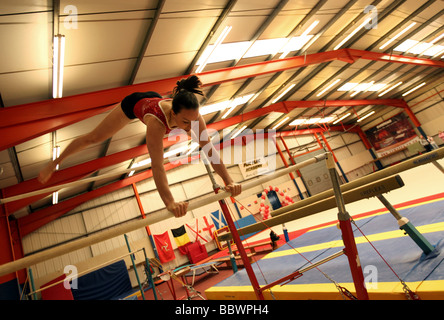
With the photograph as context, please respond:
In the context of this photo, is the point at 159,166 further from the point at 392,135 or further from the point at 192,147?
the point at 392,135

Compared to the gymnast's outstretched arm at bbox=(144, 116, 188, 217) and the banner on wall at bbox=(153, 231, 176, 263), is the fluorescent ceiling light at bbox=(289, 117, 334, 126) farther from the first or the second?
the gymnast's outstretched arm at bbox=(144, 116, 188, 217)

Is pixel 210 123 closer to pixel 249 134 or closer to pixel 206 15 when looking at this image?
pixel 249 134

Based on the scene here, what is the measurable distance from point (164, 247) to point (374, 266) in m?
10.0

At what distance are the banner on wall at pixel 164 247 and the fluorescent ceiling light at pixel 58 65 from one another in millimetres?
7858

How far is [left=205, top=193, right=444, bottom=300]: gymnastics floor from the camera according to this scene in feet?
6.57

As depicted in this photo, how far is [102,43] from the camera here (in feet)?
15.1

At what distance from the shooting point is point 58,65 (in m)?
4.39

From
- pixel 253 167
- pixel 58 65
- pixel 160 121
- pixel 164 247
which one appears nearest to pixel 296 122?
pixel 253 167

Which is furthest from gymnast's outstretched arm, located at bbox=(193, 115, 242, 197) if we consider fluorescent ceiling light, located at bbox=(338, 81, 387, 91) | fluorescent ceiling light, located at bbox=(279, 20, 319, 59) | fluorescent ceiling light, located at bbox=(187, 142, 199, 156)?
fluorescent ceiling light, located at bbox=(338, 81, 387, 91)

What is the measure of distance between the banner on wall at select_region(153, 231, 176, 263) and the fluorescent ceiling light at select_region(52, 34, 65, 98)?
7.86 metres

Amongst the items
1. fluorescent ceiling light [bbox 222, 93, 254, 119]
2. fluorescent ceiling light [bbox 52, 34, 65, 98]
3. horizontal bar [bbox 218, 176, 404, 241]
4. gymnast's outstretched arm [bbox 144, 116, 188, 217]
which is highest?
fluorescent ceiling light [bbox 222, 93, 254, 119]

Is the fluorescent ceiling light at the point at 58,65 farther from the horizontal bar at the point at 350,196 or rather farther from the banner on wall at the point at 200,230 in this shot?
the banner on wall at the point at 200,230

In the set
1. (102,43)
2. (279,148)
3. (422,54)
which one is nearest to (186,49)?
(102,43)

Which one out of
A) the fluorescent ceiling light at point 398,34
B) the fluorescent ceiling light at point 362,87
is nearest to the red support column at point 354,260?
the fluorescent ceiling light at point 398,34
